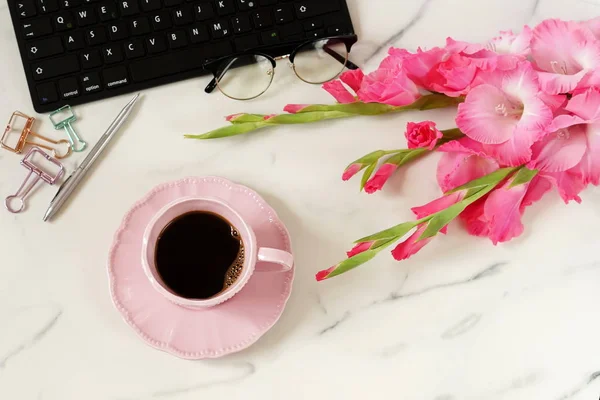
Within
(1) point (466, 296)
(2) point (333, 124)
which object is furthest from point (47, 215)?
(1) point (466, 296)

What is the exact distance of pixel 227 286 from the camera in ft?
1.89

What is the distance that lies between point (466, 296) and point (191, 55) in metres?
0.41

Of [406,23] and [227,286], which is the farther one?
[406,23]

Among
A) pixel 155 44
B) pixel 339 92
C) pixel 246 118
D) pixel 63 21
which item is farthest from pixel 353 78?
pixel 63 21

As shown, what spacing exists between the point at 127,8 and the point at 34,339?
0.38 metres

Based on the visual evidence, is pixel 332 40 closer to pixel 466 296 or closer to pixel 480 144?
pixel 480 144

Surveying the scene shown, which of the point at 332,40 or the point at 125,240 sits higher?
the point at 332,40

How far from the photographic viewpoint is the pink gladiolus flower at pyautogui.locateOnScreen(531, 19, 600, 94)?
0.56 m

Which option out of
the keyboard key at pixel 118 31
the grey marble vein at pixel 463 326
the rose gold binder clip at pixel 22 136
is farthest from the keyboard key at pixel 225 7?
the grey marble vein at pixel 463 326

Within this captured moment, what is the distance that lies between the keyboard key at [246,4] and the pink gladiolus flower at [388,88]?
0.52 feet

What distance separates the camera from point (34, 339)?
1.99ft

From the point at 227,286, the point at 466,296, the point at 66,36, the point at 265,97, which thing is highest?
the point at 66,36

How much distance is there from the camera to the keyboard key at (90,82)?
65cm

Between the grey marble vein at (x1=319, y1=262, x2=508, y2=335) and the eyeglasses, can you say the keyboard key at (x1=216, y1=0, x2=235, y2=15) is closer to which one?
the eyeglasses
